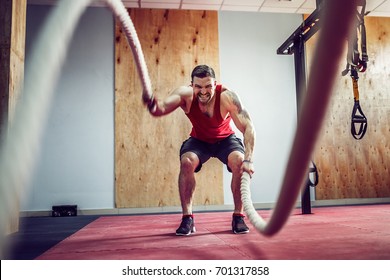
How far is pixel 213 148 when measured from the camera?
2.52 m

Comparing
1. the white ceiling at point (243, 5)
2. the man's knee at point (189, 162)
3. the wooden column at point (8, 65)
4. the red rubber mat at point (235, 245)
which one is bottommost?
the red rubber mat at point (235, 245)

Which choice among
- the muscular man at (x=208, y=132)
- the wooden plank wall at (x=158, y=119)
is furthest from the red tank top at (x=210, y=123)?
the wooden plank wall at (x=158, y=119)

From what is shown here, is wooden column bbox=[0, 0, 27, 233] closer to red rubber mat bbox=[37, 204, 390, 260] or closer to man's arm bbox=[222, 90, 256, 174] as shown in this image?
red rubber mat bbox=[37, 204, 390, 260]

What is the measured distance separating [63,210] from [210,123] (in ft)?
9.05

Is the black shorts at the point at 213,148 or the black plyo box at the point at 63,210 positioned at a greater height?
the black shorts at the point at 213,148

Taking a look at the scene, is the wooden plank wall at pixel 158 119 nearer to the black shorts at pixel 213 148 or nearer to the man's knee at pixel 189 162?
the black shorts at pixel 213 148

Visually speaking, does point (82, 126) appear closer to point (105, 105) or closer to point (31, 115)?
point (105, 105)

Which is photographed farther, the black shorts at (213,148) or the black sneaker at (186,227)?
the black shorts at (213,148)

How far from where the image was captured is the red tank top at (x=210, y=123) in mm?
2424

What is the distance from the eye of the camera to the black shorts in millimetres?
2426

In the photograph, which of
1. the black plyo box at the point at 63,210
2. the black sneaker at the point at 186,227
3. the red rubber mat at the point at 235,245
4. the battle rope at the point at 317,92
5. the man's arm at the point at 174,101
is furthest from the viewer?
the black plyo box at the point at 63,210

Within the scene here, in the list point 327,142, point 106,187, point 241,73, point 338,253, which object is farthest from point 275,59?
point 338,253

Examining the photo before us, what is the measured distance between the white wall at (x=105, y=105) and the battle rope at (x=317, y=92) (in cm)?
391
